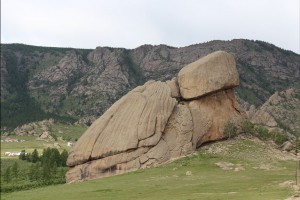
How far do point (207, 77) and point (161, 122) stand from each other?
52.6 feet

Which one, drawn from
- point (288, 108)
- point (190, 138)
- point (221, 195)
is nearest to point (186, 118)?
point (190, 138)

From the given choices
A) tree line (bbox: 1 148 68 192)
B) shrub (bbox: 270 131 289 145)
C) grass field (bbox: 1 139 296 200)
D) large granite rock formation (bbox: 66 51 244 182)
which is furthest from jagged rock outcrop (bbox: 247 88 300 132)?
tree line (bbox: 1 148 68 192)

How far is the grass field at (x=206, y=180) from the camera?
54.3 meters

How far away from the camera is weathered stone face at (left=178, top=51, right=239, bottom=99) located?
97250mm

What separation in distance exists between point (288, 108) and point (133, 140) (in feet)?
240

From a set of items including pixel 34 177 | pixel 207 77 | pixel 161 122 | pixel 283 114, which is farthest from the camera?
pixel 283 114

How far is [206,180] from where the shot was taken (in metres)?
68.7

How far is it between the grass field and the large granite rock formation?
13.4 feet

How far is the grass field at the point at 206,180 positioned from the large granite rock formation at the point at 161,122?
13.4 feet

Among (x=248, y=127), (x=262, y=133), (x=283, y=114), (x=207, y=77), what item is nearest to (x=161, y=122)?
(x=207, y=77)

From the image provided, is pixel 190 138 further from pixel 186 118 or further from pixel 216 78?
pixel 216 78

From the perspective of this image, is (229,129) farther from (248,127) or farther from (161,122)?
(161,122)

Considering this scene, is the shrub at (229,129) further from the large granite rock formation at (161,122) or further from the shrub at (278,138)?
the shrub at (278,138)

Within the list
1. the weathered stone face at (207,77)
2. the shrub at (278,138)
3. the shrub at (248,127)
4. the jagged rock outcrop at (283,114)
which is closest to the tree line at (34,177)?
the weathered stone face at (207,77)
